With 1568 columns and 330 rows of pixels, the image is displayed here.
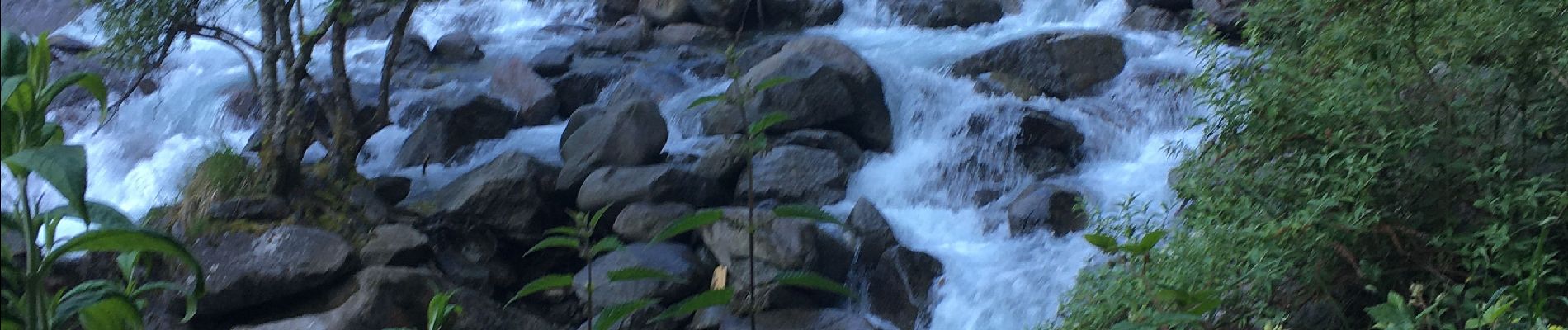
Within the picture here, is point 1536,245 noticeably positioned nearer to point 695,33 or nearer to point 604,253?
point 604,253

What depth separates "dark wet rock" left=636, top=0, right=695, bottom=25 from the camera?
13711 mm

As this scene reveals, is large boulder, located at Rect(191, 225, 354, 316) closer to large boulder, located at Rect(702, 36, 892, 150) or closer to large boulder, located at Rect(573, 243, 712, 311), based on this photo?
large boulder, located at Rect(573, 243, 712, 311)

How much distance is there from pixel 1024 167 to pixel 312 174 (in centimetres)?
473

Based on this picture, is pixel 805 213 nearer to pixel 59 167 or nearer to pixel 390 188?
pixel 59 167

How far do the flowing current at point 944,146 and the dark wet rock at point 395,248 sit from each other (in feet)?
4.85

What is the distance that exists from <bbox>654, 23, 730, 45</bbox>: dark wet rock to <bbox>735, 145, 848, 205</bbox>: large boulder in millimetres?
5214

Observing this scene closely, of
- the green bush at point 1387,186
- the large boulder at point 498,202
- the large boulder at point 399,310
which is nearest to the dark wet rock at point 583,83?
the large boulder at point 498,202

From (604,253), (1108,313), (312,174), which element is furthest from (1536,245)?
(312,174)

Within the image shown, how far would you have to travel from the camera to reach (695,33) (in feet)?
43.8

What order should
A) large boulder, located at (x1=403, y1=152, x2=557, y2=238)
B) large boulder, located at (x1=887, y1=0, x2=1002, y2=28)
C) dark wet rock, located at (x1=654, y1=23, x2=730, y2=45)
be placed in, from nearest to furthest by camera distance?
large boulder, located at (x1=403, y1=152, x2=557, y2=238)
large boulder, located at (x1=887, y1=0, x2=1002, y2=28)
dark wet rock, located at (x1=654, y1=23, x2=730, y2=45)

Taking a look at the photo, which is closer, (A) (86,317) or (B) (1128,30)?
(A) (86,317)

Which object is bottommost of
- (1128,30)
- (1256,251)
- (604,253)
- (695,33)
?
(695,33)

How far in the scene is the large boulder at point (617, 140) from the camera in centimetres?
783

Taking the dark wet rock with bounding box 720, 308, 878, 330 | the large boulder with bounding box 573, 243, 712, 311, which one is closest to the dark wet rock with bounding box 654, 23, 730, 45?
the large boulder with bounding box 573, 243, 712, 311
